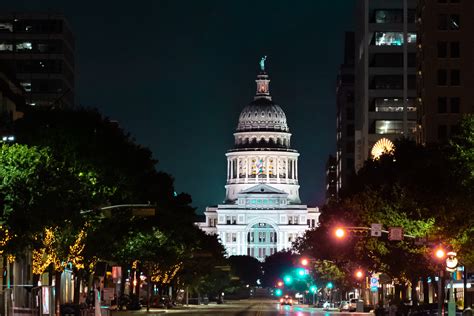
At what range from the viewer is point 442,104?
466 ft

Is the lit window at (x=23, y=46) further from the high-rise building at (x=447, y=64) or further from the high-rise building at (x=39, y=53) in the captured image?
the high-rise building at (x=447, y=64)

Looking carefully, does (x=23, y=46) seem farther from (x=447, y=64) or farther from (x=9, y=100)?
(x=9, y=100)

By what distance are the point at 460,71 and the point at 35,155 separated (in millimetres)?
76322

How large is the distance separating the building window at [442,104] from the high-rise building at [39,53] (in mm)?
59821

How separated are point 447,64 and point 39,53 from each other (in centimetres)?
6712

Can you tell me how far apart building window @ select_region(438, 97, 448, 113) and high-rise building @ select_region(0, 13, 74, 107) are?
59.8 metres

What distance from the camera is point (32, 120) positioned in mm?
100812

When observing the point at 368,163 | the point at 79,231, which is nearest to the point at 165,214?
the point at 368,163

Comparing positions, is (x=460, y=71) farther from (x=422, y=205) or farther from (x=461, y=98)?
(x=422, y=205)

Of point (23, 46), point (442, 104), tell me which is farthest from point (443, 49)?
point (23, 46)

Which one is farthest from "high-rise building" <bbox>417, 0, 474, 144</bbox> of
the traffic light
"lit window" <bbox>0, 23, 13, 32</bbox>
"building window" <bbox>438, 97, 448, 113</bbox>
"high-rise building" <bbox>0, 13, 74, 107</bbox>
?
"lit window" <bbox>0, 23, 13, 32</bbox>

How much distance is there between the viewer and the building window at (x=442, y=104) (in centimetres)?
14200

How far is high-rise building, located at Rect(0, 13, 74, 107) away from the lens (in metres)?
187

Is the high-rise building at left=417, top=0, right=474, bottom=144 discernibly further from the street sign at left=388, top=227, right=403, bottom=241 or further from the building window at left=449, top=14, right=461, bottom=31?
the street sign at left=388, top=227, right=403, bottom=241
